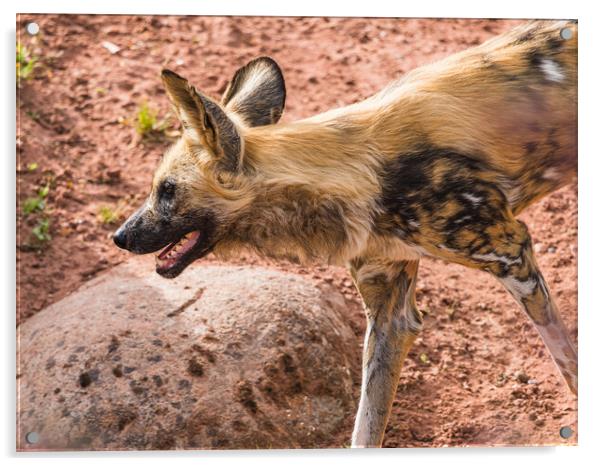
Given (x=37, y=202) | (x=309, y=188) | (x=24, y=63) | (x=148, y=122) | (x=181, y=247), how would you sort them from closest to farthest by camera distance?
(x=309, y=188), (x=181, y=247), (x=24, y=63), (x=37, y=202), (x=148, y=122)

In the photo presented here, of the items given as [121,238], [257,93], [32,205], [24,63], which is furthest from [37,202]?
[257,93]

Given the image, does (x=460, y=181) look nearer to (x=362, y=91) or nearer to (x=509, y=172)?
(x=509, y=172)

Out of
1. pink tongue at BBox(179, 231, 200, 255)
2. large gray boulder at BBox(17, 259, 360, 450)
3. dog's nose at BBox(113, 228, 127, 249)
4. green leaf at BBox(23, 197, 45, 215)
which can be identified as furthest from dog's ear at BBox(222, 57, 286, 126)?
green leaf at BBox(23, 197, 45, 215)

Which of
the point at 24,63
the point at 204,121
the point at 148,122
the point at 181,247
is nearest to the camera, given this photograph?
the point at 204,121

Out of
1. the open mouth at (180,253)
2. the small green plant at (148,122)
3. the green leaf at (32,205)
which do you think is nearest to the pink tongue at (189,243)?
the open mouth at (180,253)

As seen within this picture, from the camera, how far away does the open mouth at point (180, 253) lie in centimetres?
299

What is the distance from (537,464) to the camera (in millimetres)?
3262

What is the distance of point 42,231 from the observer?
3.51 m

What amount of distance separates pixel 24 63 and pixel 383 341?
1474 mm
